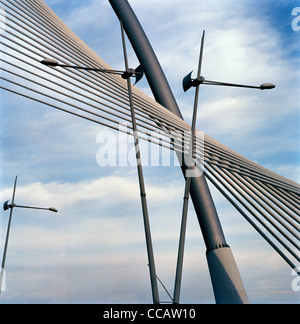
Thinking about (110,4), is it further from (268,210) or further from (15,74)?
(268,210)

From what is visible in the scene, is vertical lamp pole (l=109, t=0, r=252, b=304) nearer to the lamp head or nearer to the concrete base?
the concrete base

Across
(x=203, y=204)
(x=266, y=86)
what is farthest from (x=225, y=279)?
(x=266, y=86)

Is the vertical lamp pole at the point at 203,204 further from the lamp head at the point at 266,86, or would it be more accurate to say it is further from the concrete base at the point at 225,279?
the lamp head at the point at 266,86

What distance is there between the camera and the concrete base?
738 inches

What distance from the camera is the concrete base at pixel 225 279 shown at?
1873cm

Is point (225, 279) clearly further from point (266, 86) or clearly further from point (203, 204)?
point (266, 86)

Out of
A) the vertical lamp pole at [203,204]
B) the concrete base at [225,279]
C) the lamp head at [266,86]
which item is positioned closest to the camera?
the lamp head at [266,86]

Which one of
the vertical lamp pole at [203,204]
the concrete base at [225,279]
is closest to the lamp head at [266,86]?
the vertical lamp pole at [203,204]

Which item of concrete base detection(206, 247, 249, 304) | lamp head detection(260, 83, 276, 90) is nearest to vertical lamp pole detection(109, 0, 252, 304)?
concrete base detection(206, 247, 249, 304)

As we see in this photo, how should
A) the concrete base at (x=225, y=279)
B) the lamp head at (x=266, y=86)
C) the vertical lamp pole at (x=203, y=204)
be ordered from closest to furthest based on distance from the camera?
the lamp head at (x=266, y=86) → the concrete base at (x=225, y=279) → the vertical lamp pole at (x=203, y=204)

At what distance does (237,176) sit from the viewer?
695 inches
